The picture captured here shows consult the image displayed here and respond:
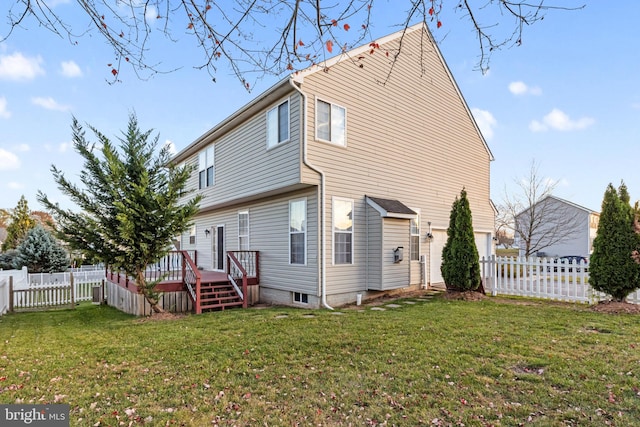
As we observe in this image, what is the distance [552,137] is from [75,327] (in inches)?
871

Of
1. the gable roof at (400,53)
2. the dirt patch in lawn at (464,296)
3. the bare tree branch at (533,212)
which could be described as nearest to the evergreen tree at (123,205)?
the gable roof at (400,53)

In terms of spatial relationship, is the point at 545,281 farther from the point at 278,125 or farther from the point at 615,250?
the point at 278,125

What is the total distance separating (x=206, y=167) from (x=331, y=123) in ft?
21.4

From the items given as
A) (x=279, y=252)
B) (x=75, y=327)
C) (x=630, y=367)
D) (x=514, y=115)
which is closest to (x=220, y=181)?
(x=279, y=252)

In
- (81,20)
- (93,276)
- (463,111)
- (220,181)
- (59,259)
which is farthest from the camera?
(59,259)

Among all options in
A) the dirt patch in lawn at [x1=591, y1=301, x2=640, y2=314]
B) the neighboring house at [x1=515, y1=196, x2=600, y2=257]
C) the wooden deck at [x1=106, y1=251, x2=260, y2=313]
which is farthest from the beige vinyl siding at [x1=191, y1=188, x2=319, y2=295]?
the neighboring house at [x1=515, y1=196, x2=600, y2=257]

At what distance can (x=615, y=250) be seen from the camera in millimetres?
7836

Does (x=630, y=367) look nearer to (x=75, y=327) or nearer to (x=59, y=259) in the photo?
(x=75, y=327)

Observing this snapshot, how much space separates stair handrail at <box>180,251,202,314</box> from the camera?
29.4 feet

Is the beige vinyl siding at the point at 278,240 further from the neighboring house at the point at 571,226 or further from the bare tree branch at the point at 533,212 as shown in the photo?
the neighboring house at the point at 571,226

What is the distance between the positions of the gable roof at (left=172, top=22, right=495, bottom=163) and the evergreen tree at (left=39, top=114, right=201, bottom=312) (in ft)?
4.83

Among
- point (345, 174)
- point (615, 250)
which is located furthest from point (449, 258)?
point (345, 174)

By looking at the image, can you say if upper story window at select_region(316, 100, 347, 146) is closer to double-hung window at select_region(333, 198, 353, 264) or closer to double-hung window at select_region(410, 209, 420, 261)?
double-hung window at select_region(333, 198, 353, 264)

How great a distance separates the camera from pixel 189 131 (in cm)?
1389
